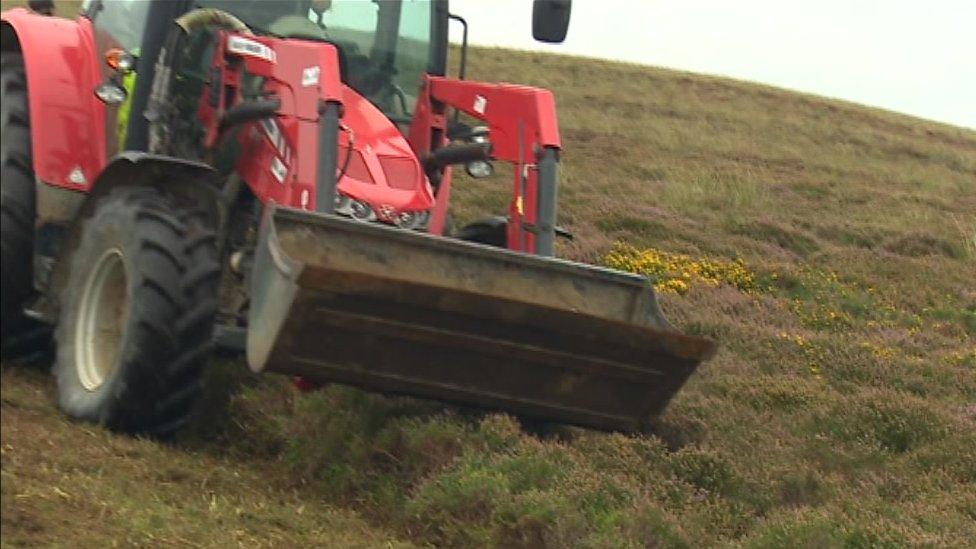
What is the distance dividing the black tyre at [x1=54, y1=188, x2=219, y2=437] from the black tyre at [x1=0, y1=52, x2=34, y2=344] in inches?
30.7

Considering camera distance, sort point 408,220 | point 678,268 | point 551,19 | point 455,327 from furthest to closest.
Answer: point 678,268 < point 551,19 < point 408,220 < point 455,327

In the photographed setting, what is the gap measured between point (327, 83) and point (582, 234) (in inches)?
292

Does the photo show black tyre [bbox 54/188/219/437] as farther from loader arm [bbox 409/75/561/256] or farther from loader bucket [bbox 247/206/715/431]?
loader arm [bbox 409/75/561/256]

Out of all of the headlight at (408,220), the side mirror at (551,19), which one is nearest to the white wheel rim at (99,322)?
the headlight at (408,220)

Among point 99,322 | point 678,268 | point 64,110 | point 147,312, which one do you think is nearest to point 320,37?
point 64,110

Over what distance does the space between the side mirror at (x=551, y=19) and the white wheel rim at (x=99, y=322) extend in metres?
2.32

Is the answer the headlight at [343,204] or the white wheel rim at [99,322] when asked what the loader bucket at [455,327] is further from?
the white wheel rim at [99,322]

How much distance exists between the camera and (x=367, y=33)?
8359 mm

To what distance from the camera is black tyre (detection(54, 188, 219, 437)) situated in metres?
6.67

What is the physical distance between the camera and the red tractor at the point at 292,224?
21.0ft

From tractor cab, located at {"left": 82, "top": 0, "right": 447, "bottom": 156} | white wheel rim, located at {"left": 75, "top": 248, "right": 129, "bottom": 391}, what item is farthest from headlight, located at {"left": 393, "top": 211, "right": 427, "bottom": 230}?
white wheel rim, located at {"left": 75, "top": 248, "right": 129, "bottom": 391}

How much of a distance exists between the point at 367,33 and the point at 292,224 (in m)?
2.25

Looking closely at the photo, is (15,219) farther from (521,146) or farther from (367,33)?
(521,146)

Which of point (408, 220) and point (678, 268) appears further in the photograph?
point (678, 268)
